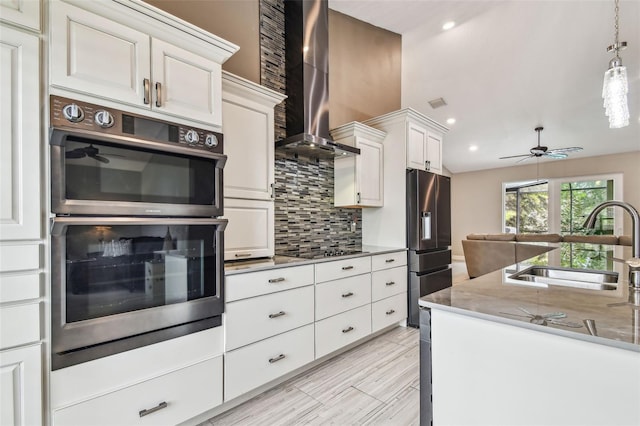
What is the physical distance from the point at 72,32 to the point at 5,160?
2.05 feet

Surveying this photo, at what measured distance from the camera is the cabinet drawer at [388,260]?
289cm

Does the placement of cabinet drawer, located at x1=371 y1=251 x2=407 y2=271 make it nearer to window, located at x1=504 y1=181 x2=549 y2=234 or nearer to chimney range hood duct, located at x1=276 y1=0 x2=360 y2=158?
chimney range hood duct, located at x1=276 y1=0 x2=360 y2=158

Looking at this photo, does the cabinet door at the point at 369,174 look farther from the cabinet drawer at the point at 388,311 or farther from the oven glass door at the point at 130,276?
the oven glass door at the point at 130,276

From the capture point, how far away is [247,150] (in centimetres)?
227

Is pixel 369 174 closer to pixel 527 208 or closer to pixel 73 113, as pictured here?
pixel 73 113

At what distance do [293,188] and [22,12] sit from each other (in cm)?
209

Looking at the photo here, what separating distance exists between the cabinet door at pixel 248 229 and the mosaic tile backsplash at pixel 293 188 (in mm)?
434

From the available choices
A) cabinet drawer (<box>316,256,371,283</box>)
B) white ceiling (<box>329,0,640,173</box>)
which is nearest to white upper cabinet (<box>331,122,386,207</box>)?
cabinet drawer (<box>316,256,371,283</box>)

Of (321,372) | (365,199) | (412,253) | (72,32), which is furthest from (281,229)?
(72,32)

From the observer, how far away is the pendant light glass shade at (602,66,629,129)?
2.17 m

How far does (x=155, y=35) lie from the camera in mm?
1560

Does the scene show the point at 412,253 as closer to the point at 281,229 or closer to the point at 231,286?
the point at 281,229

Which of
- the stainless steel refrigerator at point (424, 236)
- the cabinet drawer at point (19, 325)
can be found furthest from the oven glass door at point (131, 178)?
the stainless steel refrigerator at point (424, 236)

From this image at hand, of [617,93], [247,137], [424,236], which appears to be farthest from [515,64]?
[247,137]
